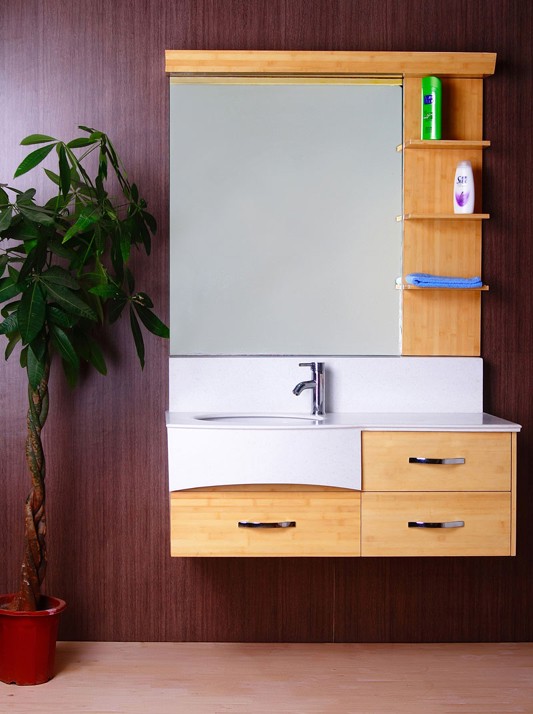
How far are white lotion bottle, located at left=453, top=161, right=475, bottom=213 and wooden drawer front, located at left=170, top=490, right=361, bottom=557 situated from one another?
3.84 ft

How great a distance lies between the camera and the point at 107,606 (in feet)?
10.4

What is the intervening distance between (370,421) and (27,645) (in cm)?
136

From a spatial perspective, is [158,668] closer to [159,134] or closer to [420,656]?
[420,656]

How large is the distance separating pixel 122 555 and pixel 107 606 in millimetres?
201

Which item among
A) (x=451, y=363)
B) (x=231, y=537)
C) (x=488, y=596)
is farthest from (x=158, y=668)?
(x=451, y=363)

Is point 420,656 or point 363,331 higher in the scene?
point 363,331

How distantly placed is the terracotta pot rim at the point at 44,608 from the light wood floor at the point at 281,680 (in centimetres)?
22

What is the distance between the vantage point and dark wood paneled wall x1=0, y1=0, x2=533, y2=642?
314 centimetres

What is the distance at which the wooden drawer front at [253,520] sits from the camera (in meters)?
2.67

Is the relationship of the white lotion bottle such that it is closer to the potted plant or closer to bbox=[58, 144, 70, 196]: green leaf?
the potted plant

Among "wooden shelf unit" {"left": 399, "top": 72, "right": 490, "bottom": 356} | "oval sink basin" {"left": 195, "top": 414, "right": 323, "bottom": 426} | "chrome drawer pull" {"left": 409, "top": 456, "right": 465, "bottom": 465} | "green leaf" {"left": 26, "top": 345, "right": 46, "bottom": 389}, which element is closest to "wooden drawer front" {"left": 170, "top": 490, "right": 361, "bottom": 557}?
"chrome drawer pull" {"left": 409, "top": 456, "right": 465, "bottom": 465}

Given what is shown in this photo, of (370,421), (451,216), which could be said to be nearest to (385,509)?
(370,421)

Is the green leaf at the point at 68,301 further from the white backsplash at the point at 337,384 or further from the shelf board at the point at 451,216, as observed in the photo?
the shelf board at the point at 451,216

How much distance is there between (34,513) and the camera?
285 centimetres
